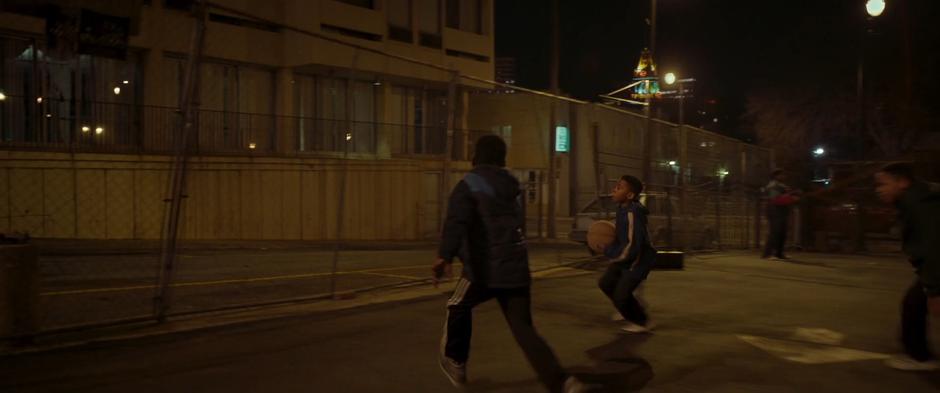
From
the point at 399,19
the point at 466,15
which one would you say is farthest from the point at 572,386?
the point at 466,15

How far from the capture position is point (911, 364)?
6.05 meters

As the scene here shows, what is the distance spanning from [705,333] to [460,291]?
319 centimetres

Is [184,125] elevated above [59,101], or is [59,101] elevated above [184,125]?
[59,101]

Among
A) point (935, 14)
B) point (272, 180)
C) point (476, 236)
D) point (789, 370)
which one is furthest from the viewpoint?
point (935, 14)

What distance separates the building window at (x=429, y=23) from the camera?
2720 cm

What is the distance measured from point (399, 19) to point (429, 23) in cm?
137

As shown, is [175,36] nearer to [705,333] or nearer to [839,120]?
[705,333]

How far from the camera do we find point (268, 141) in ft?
66.9

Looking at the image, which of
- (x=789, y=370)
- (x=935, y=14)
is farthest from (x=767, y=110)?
(x=789, y=370)

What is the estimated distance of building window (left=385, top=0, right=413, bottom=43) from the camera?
26125 mm

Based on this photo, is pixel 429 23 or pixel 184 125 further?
pixel 429 23

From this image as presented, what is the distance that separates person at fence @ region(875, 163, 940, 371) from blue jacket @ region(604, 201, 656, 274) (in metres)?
2.07

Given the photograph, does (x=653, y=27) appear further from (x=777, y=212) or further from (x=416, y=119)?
(x=416, y=119)

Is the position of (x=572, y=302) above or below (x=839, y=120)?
below
